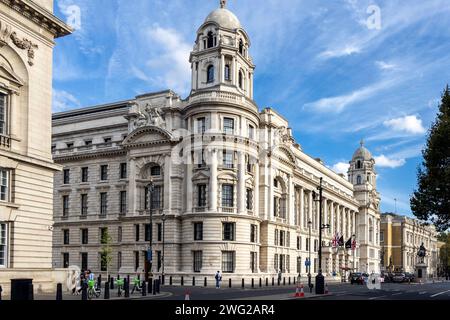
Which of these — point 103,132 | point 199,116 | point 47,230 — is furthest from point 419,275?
point 47,230

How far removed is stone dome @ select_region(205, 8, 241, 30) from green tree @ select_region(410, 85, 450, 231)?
38110 mm

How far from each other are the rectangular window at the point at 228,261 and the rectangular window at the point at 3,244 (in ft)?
117

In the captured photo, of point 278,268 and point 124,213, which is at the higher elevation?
point 124,213

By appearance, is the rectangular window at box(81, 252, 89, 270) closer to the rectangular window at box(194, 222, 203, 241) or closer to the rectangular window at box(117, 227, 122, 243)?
the rectangular window at box(117, 227, 122, 243)

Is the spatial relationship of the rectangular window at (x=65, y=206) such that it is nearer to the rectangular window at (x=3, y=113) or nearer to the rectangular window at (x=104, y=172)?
the rectangular window at (x=104, y=172)

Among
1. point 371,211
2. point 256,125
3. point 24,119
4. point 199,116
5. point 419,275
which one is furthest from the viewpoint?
point 371,211

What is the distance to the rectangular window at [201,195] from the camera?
6612 cm

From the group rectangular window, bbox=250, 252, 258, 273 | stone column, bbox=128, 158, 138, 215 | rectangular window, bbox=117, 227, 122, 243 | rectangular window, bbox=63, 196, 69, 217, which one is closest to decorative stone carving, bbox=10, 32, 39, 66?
stone column, bbox=128, 158, 138, 215

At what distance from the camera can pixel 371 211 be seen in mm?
134750

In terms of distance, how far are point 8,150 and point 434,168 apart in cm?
2682

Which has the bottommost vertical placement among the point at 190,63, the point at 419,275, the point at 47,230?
the point at 419,275

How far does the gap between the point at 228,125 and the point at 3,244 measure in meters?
38.3

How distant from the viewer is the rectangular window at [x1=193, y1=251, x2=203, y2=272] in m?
64.5
